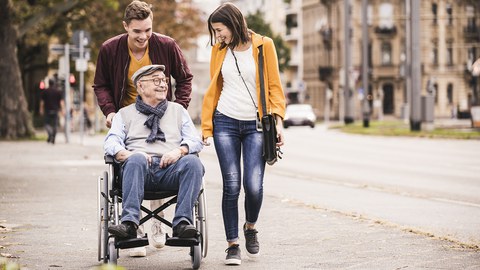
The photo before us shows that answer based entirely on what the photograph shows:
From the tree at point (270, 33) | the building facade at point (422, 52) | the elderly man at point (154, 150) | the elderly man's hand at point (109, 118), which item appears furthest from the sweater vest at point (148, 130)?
the tree at point (270, 33)

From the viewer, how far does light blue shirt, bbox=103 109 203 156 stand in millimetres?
8750

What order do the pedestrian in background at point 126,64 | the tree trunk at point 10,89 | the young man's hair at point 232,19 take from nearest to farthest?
the young man's hair at point 232,19 < the pedestrian in background at point 126,64 < the tree trunk at point 10,89

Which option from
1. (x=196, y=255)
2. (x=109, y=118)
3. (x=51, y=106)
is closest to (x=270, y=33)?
(x=51, y=106)

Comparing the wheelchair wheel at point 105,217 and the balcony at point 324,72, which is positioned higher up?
the balcony at point 324,72

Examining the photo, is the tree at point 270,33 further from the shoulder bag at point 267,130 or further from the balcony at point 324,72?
the shoulder bag at point 267,130

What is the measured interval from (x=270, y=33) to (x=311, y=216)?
10245 cm

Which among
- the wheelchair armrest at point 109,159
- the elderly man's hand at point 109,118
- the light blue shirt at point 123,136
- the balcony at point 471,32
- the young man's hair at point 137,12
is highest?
the balcony at point 471,32

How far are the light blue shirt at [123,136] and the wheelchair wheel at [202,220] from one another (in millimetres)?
349

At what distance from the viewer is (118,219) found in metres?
8.70

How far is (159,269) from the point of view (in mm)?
8664

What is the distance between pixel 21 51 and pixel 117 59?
48.2 meters

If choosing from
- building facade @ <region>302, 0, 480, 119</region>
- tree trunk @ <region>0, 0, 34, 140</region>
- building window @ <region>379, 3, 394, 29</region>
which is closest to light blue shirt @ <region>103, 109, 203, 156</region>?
tree trunk @ <region>0, 0, 34, 140</region>

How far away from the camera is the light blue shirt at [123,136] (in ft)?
28.7

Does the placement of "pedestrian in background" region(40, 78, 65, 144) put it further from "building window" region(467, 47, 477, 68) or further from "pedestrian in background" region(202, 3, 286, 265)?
"building window" region(467, 47, 477, 68)
